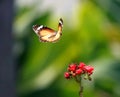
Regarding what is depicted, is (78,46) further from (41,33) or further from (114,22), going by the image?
(41,33)

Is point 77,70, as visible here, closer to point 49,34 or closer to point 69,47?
point 49,34

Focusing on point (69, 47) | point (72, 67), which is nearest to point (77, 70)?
point (72, 67)

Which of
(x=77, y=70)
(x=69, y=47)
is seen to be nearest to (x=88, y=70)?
A: (x=77, y=70)

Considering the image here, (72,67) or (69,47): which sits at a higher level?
(69,47)

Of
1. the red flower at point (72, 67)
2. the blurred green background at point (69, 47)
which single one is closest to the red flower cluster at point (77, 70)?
the red flower at point (72, 67)

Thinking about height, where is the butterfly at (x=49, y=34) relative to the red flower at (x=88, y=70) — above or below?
above

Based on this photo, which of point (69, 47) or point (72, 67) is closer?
point (72, 67)

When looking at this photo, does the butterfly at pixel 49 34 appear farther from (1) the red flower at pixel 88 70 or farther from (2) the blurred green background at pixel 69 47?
(2) the blurred green background at pixel 69 47

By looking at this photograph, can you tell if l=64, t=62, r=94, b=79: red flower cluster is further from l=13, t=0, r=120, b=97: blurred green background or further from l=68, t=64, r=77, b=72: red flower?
l=13, t=0, r=120, b=97: blurred green background

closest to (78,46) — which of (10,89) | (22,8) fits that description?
(22,8)
